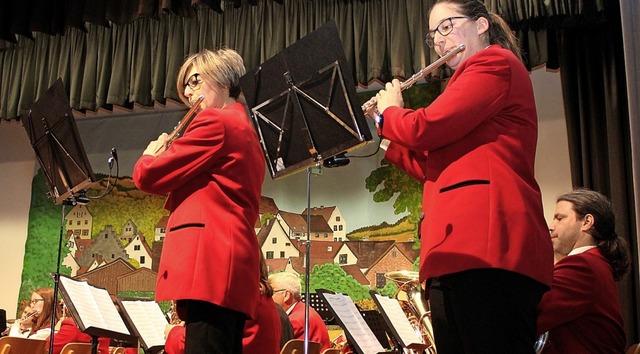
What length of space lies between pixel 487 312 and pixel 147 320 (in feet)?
9.95

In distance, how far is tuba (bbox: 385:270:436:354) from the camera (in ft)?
15.1

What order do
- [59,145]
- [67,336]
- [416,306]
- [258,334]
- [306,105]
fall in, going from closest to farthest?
1. [306,105]
2. [258,334]
3. [59,145]
4. [416,306]
5. [67,336]

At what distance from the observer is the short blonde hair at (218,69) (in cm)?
290

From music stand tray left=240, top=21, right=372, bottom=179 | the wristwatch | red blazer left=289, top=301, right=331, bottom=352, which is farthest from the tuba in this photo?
the wristwatch

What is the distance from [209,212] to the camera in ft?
8.43

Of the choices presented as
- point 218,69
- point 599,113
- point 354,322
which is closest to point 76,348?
point 354,322

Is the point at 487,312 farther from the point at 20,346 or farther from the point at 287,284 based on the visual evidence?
the point at 287,284

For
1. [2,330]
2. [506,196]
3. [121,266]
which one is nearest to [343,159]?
[506,196]

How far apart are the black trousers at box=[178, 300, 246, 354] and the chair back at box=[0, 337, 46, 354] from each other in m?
2.01

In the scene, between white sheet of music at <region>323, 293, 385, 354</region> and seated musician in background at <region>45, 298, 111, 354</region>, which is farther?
seated musician in background at <region>45, 298, 111, 354</region>

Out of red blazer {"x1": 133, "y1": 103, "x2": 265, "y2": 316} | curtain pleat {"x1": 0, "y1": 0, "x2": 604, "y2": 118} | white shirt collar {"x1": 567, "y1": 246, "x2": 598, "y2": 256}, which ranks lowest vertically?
white shirt collar {"x1": 567, "y1": 246, "x2": 598, "y2": 256}

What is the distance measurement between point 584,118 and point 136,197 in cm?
459

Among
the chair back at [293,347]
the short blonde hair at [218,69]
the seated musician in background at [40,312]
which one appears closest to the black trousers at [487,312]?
the short blonde hair at [218,69]

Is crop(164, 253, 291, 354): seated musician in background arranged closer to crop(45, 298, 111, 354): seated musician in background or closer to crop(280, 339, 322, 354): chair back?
crop(280, 339, 322, 354): chair back
